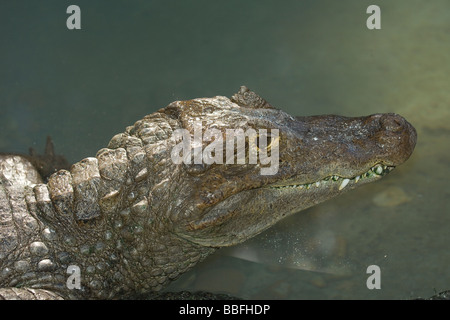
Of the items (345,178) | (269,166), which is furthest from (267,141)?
(345,178)

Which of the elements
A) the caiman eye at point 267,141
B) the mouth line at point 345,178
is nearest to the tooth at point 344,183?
the mouth line at point 345,178

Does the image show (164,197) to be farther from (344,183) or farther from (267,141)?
(344,183)

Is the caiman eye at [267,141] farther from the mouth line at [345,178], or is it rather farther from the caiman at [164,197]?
the mouth line at [345,178]

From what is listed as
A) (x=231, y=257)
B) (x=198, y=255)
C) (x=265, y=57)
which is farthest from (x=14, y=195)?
(x=265, y=57)

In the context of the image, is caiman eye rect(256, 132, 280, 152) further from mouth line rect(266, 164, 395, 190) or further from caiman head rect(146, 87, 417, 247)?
mouth line rect(266, 164, 395, 190)

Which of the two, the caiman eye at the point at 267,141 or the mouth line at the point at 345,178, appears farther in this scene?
the mouth line at the point at 345,178

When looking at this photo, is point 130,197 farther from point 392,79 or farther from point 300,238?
point 392,79

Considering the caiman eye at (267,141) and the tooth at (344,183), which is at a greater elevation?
the caiman eye at (267,141)

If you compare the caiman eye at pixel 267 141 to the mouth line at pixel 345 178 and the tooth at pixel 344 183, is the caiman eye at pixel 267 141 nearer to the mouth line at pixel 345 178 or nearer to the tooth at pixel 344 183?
the mouth line at pixel 345 178
